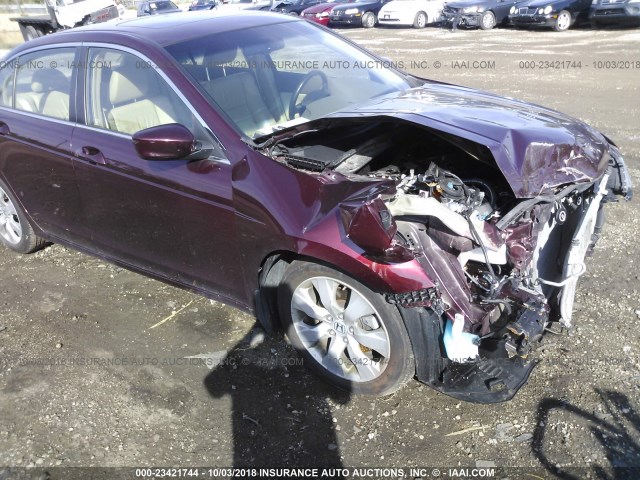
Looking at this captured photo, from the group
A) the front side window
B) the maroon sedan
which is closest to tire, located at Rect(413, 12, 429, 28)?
the maroon sedan

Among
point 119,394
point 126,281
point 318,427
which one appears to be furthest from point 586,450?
point 126,281

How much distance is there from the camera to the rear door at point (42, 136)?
3.86 m

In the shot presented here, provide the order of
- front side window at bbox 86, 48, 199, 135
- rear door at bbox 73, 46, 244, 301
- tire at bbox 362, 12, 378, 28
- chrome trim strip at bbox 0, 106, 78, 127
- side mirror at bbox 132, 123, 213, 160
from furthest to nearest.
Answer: tire at bbox 362, 12, 378, 28 < chrome trim strip at bbox 0, 106, 78, 127 < front side window at bbox 86, 48, 199, 135 < rear door at bbox 73, 46, 244, 301 < side mirror at bbox 132, 123, 213, 160

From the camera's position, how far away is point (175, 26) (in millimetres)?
3734

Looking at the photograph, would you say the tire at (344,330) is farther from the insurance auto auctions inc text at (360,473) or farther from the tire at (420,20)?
the tire at (420,20)

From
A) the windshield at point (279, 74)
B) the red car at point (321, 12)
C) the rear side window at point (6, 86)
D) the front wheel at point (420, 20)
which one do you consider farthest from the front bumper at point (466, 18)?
the rear side window at point (6, 86)

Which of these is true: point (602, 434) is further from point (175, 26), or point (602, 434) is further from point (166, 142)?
point (175, 26)

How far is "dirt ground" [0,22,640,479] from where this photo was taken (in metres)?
2.77

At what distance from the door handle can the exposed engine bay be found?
3.92 ft

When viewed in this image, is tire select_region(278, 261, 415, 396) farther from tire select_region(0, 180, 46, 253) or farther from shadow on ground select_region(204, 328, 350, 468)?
tire select_region(0, 180, 46, 253)

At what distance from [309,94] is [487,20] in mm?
16021

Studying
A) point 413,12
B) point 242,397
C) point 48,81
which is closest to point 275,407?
point 242,397

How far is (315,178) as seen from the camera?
2797 mm

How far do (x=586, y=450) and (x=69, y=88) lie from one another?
3665 mm
